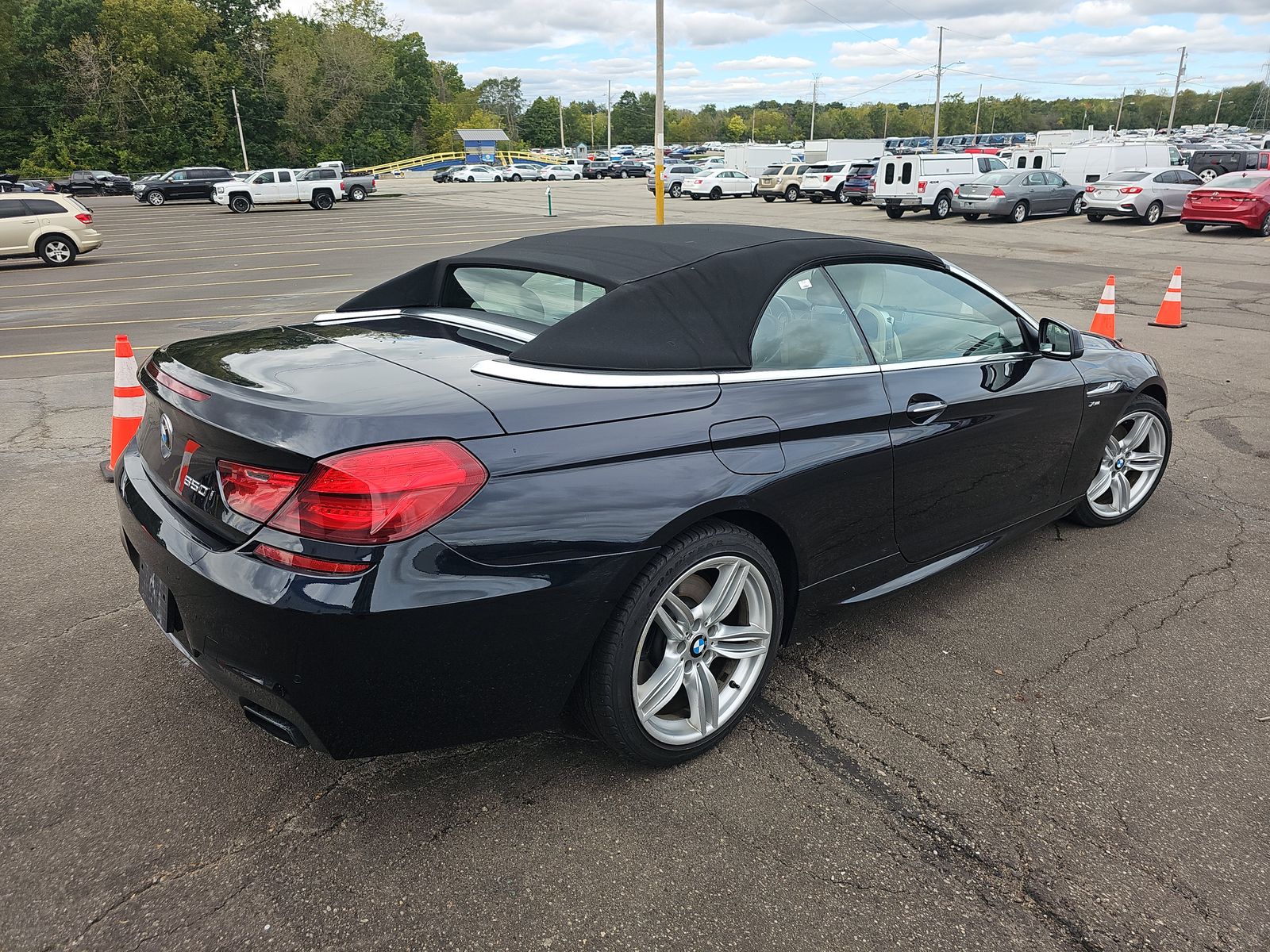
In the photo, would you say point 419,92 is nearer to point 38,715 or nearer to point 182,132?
point 182,132

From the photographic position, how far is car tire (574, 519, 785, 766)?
2.40m

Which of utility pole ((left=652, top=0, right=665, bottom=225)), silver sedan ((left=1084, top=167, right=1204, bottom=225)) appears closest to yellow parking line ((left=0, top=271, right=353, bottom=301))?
utility pole ((left=652, top=0, right=665, bottom=225))

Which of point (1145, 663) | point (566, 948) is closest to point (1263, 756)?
point (1145, 663)

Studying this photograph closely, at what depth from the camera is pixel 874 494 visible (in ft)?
9.95

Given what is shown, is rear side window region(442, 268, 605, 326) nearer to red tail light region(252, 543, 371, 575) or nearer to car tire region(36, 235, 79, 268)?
red tail light region(252, 543, 371, 575)

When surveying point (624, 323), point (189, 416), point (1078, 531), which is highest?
point (624, 323)

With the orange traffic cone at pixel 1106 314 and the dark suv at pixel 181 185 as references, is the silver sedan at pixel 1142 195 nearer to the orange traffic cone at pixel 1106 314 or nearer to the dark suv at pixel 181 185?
the orange traffic cone at pixel 1106 314

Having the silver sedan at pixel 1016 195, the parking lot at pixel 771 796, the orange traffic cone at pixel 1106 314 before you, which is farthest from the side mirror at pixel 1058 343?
the silver sedan at pixel 1016 195

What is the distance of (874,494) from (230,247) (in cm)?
2273

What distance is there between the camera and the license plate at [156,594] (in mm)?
2521

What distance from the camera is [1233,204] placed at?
21750 mm

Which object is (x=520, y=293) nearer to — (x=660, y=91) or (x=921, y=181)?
(x=660, y=91)

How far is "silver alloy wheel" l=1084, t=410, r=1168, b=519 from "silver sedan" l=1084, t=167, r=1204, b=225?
79.3ft

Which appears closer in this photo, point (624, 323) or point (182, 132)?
point (624, 323)
